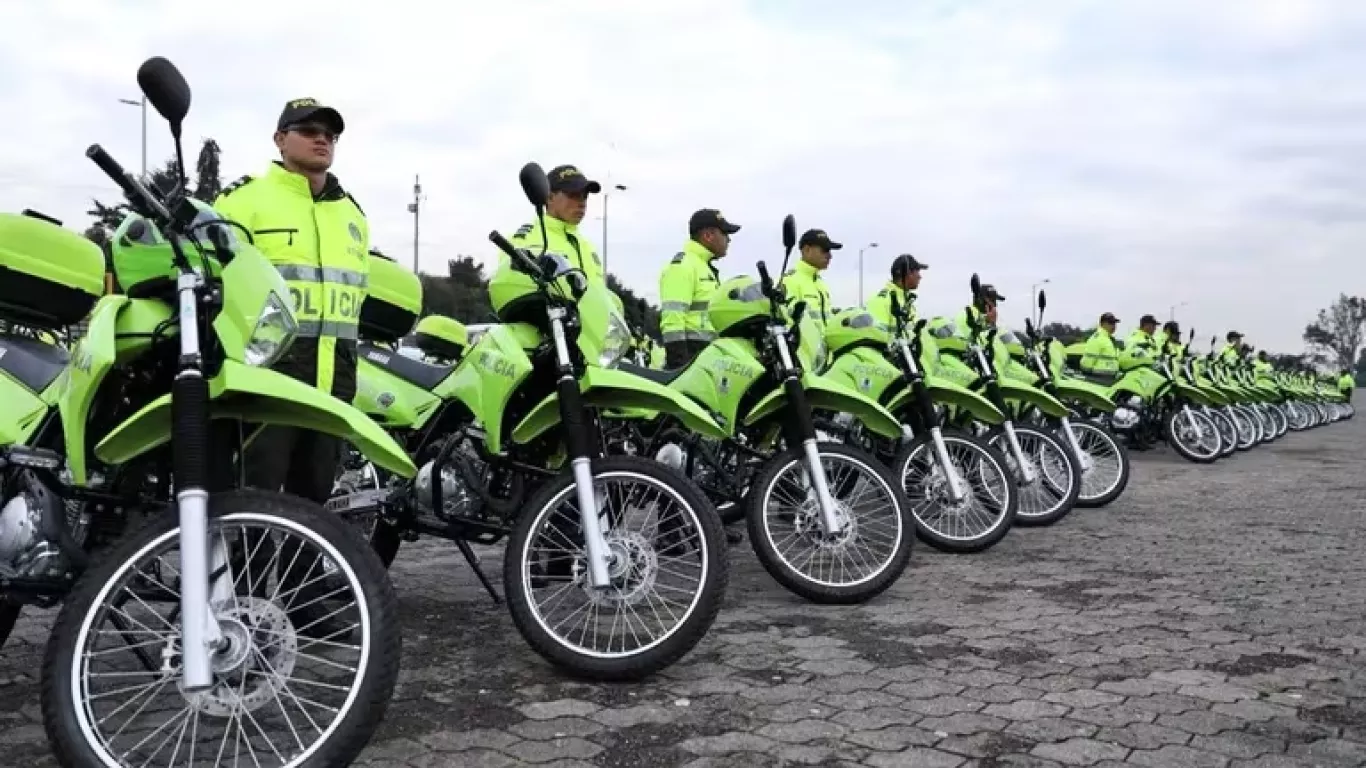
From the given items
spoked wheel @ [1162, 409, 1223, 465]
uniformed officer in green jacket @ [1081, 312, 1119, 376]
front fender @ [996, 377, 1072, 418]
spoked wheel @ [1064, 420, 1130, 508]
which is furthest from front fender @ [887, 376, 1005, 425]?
uniformed officer in green jacket @ [1081, 312, 1119, 376]

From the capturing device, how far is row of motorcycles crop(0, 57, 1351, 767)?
2.72 m

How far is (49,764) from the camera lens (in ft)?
10.0

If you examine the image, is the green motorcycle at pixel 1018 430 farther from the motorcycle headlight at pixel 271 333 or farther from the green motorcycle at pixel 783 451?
the motorcycle headlight at pixel 271 333

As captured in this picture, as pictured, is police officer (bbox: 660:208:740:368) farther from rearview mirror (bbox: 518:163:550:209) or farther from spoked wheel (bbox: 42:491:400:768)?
spoked wheel (bbox: 42:491:400:768)

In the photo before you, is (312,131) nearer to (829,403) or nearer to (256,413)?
(256,413)

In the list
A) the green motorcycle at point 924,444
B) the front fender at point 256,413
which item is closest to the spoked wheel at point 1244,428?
the green motorcycle at point 924,444

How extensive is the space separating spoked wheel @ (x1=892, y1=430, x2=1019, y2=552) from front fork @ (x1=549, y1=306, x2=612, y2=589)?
10.2 feet

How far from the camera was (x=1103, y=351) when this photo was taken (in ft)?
51.4

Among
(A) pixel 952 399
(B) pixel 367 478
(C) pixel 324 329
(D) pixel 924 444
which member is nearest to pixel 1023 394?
(A) pixel 952 399

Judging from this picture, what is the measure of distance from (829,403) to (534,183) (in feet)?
6.97

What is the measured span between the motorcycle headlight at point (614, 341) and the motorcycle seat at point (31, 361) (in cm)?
185

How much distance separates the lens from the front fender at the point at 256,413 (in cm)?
287

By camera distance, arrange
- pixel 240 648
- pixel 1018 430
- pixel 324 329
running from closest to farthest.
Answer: pixel 240 648, pixel 324 329, pixel 1018 430

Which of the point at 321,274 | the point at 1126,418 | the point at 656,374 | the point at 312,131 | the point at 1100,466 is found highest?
the point at 312,131
